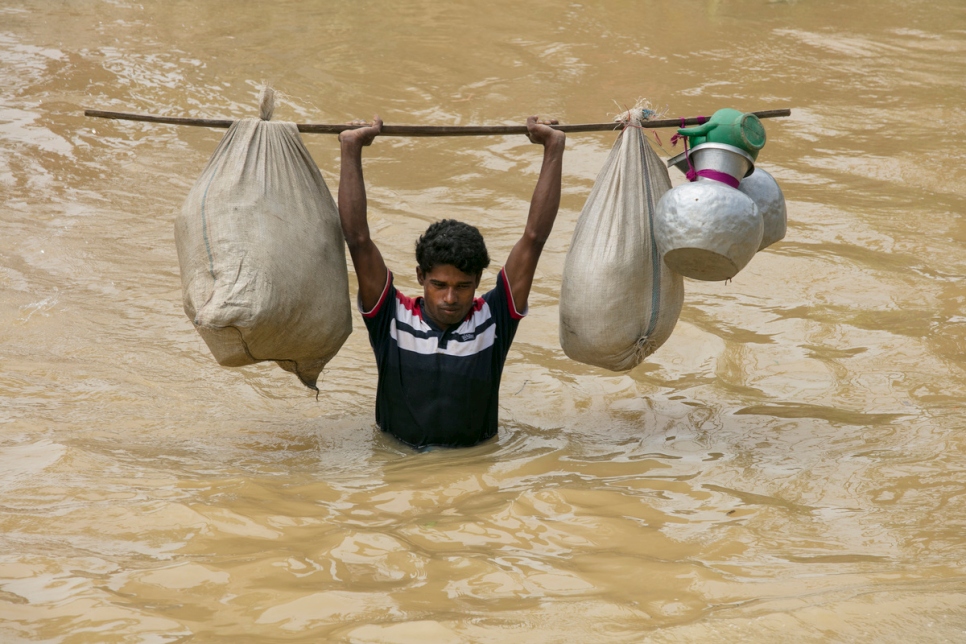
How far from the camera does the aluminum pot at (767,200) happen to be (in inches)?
131

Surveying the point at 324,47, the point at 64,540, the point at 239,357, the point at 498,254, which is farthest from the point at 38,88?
the point at 64,540

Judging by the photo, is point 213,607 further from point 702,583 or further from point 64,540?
point 702,583

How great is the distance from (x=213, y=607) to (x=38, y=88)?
6.72 metres

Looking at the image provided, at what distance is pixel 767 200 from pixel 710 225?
481 millimetres

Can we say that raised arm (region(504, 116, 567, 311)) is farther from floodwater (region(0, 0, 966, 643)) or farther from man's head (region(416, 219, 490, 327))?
floodwater (region(0, 0, 966, 643))

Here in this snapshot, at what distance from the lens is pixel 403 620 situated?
7.23 ft

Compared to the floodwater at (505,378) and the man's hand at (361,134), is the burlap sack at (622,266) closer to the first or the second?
the floodwater at (505,378)

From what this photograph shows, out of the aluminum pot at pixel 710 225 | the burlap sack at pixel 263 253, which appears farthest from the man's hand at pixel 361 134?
the aluminum pot at pixel 710 225

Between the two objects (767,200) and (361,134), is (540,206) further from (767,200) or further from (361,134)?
(767,200)

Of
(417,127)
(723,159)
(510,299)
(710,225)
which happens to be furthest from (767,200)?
(417,127)

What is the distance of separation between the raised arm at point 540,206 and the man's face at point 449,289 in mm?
164

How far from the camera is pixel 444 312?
340 centimetres

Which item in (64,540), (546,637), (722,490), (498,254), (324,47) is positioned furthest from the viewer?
(324,47)

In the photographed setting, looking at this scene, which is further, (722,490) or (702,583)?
(722,490)
